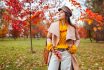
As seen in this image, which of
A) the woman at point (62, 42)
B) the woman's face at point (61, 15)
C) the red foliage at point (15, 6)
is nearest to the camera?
the woman at point (62, 42)

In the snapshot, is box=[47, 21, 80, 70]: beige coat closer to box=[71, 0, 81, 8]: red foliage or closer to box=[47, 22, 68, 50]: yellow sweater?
box=[47, 22, 68, 50]: yellow sweater

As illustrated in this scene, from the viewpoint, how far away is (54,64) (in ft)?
22.5

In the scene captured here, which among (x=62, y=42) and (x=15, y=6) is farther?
(x=15, y=6)

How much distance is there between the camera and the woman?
6.86 m

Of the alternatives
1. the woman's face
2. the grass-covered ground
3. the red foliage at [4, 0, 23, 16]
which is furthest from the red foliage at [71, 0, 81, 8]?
the woman's face

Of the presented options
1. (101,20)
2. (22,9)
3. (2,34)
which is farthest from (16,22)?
(2,34)

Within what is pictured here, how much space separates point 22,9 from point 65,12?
738 inches

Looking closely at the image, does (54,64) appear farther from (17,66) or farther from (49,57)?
(17,66)

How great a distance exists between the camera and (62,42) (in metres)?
6.96

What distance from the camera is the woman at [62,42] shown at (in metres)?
6.86

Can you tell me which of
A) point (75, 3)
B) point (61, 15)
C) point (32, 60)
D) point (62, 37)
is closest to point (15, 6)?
point (75, 3)

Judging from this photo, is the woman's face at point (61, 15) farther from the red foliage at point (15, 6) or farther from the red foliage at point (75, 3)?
A: the red foliage at point (15, 6)

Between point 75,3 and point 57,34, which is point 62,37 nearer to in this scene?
point 57,34

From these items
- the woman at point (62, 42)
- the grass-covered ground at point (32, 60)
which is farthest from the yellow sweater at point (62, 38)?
the grass-covered ground at point (32, 60)
